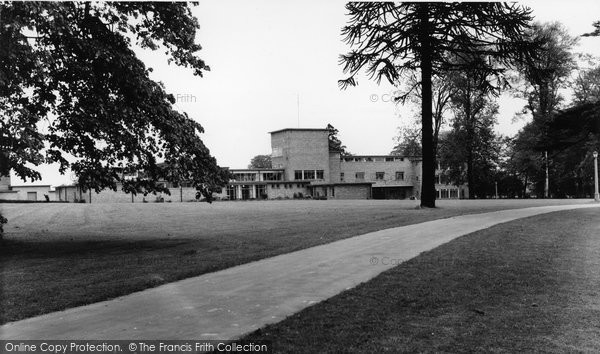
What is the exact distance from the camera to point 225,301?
7.05 meters

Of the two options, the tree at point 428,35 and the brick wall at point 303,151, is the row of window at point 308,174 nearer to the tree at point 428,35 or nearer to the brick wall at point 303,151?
the brick wall at point 303,151

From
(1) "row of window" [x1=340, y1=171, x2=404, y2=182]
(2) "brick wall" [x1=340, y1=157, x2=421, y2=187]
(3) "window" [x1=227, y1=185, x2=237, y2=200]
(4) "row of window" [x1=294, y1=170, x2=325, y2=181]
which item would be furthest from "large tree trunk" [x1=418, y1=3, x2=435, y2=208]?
(2) "brick wall" [x1=340, y1=157, x2=421, y2=187]

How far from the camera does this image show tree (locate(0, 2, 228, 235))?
10.6m

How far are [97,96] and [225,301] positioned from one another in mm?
7823

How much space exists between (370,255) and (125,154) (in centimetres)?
764

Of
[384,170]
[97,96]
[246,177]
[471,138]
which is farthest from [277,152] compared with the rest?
[97,96]

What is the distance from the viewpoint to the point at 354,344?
5.14m

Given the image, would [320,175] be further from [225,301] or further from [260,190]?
[225,301]

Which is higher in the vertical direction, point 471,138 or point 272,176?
point 471,138

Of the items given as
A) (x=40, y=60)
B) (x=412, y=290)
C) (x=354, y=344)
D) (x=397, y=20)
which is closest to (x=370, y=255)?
(x=412, y=290)

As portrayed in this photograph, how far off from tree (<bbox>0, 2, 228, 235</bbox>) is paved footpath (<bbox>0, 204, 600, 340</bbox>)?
5.15 metres

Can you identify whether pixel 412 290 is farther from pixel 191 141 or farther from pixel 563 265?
pixel 191 141

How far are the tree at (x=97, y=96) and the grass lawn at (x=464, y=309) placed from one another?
7709mm

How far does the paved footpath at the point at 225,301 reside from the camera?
5.68 metres
